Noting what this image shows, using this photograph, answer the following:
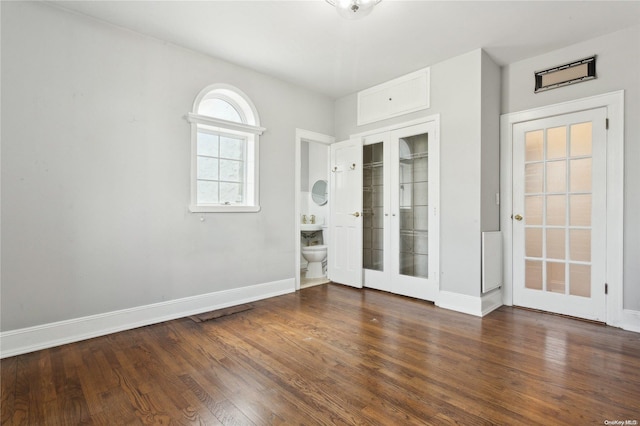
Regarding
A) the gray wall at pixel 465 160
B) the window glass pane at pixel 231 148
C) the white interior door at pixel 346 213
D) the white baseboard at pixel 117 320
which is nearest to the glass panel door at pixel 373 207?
the white interior door at pixel 346 213

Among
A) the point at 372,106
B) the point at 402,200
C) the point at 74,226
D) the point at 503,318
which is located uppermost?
the point at 372,106

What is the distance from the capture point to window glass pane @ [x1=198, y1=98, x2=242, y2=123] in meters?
3.51

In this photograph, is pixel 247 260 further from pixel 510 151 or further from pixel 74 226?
pixel 510 151

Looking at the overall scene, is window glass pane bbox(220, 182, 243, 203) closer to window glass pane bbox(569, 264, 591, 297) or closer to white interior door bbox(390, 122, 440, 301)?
white interior door bbox(390, 122, 440, 301)

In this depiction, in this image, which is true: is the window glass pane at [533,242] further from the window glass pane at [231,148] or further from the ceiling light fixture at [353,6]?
the window glass pane at [231,148]

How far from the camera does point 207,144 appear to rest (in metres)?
3.44

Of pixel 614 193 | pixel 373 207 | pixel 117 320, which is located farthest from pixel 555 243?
pixel 117 320

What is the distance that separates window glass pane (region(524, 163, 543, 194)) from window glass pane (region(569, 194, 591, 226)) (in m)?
0.32

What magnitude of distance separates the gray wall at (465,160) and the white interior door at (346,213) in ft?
3.73

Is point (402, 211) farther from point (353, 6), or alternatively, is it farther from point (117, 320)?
point (117, 320)

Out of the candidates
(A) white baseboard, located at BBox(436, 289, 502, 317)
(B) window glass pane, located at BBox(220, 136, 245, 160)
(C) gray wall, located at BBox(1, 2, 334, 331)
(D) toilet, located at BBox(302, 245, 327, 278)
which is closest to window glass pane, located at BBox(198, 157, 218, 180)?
(B) window glass pane, located at BBox(220, 136, 245, 160)

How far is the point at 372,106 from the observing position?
417cm

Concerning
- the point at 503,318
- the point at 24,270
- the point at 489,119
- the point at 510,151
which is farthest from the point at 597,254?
the point at 24,270

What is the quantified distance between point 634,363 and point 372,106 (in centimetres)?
355
